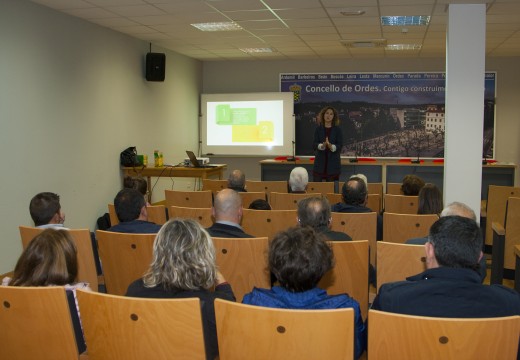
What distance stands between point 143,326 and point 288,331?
19.9 inches

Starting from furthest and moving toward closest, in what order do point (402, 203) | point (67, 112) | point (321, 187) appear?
point (67, 112) → point (321, 187) → point (402, 203)

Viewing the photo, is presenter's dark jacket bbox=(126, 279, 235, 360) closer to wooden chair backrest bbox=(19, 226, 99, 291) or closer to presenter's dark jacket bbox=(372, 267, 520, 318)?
presenter's dark jacket bbox=(372, 267, 520, 318)

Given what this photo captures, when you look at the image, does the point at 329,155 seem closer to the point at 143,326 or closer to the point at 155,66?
the point at 155,66

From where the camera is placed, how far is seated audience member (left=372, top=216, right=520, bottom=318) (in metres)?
1.82

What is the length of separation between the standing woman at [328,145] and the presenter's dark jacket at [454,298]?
6.16m

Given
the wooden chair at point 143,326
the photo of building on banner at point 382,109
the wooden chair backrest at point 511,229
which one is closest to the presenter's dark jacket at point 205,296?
the wooden chair at point 143,326

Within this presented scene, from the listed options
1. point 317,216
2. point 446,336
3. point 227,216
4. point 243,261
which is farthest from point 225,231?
point 446,336

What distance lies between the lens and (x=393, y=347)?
66.2 inches

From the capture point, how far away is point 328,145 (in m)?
7.99

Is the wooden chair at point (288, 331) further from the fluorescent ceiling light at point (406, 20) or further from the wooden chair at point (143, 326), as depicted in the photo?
the fluorescent ceiling light at point (406, 20)

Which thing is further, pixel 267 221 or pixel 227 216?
pixel 267 221

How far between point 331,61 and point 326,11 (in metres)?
4.64

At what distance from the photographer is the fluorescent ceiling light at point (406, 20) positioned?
697 centimetres

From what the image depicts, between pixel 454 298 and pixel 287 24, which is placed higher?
pixel 287 24
